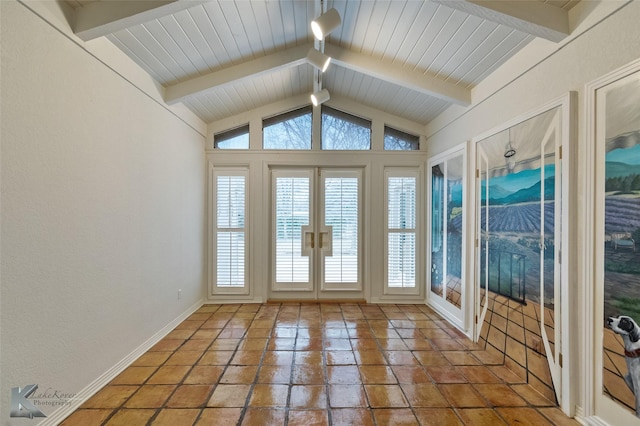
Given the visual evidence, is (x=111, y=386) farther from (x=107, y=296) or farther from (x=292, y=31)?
(x=292, y=31)

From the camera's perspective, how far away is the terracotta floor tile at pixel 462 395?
6.57 ft

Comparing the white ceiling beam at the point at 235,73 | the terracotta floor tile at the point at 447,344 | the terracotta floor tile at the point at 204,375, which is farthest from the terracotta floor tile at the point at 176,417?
the white ceiling beam at the point at 235,73

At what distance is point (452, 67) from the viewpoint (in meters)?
2.87

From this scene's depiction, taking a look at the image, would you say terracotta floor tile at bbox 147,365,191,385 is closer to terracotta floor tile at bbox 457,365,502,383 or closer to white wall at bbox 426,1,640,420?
terracotta floor tile at bbox 457,365,502,383

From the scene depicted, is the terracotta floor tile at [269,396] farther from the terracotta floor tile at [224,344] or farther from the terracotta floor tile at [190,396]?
the terracotta floor tile at [224,344]

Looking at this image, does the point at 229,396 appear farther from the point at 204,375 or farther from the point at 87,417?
the point at 87,417

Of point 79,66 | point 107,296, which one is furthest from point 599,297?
point 79,66

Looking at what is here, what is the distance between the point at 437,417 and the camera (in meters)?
1.87

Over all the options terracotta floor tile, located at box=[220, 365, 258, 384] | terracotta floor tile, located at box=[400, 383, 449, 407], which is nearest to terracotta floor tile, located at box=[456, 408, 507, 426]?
terracotta floor tile, located at box=[400, 383, 449, 407]

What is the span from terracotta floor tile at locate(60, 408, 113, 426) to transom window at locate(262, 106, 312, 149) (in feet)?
11.1

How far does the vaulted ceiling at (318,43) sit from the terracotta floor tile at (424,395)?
258cm

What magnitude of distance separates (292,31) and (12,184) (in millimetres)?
2443

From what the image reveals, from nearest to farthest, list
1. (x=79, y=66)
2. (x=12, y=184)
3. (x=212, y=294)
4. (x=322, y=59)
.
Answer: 1. (x=12, y=184)
2. (x=79, y=66)
3. (x=322, y=59)
4. (x=212, y=294)

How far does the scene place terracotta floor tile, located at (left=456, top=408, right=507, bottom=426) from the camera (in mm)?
1823
